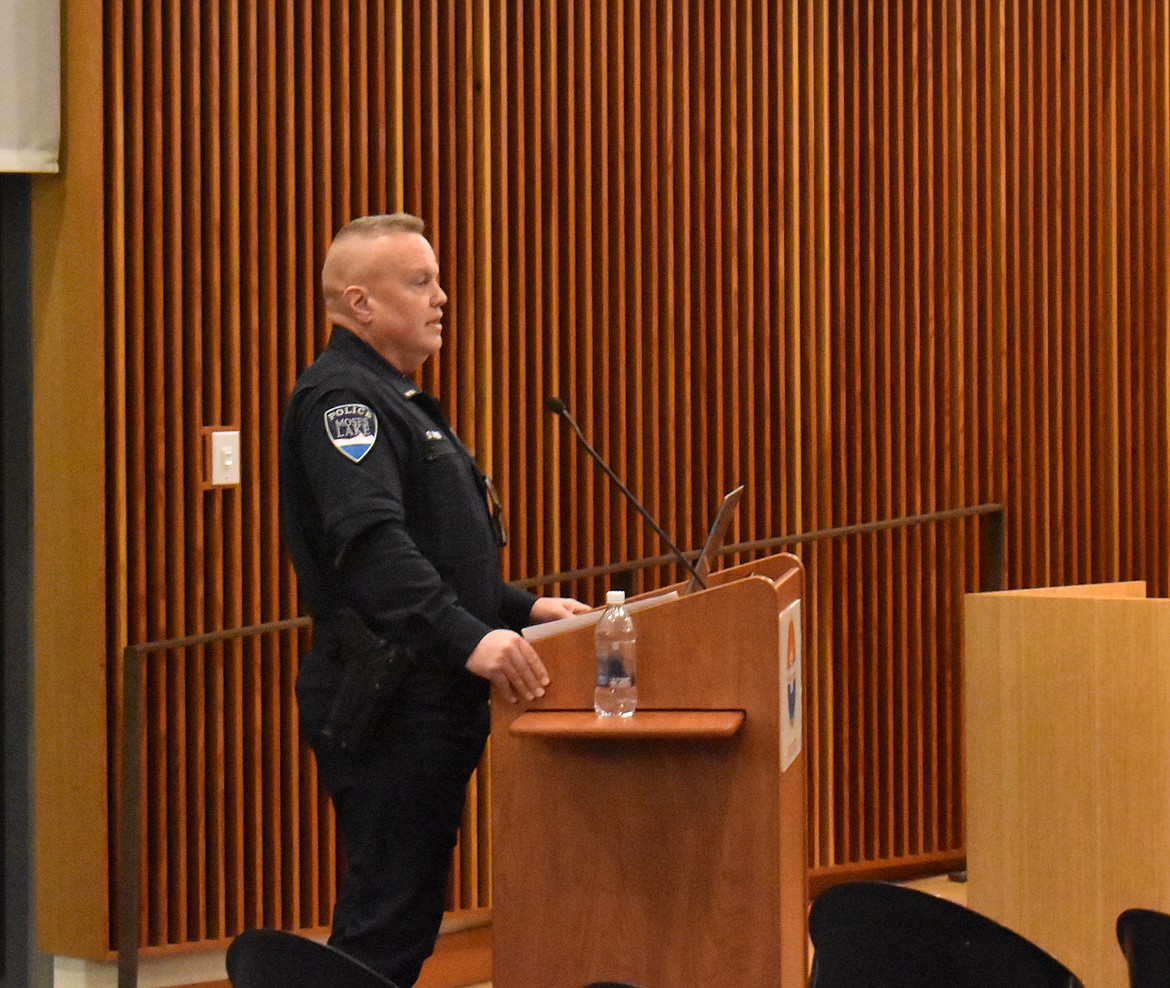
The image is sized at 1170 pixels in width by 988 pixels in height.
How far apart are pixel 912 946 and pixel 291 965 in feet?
2.20

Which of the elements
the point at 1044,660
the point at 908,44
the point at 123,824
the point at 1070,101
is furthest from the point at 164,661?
the point at 1070,101

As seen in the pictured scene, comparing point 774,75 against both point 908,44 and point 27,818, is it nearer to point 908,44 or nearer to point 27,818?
point 908,44

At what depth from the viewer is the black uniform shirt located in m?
2.61

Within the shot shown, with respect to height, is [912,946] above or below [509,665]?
below

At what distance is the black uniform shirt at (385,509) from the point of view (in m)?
2.61

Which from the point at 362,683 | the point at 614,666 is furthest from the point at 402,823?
the point at 614,666

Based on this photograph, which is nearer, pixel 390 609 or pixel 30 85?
pixel 390 609

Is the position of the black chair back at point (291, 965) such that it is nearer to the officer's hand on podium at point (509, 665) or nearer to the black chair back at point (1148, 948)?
the black chair back at point (1148, 948)

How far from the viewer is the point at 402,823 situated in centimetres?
267

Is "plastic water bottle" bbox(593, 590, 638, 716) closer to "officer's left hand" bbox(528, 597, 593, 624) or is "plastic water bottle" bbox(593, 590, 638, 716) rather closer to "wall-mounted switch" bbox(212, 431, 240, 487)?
"officer's left hand" bbox(528, 597, 593, 624)

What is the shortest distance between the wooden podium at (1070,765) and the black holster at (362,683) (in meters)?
1.74

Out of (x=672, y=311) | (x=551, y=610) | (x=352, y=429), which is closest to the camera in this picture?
(x=352, y=429)

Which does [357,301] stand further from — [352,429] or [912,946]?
[912,946]

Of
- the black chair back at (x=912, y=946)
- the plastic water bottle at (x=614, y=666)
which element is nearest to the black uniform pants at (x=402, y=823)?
the plastic water bottle at (x=614, y=666)
